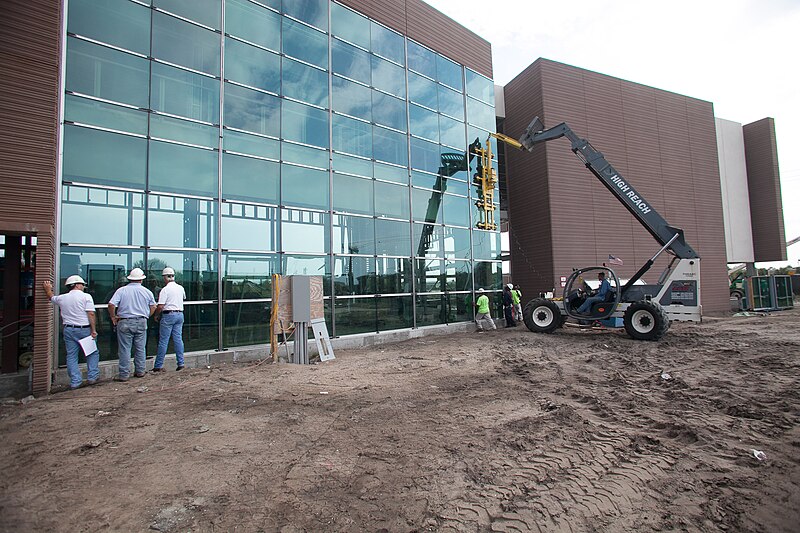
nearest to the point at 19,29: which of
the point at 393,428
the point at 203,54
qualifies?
the point at 203,54

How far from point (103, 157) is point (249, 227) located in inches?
132

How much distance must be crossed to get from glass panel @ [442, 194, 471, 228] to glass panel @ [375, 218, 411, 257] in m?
2.24

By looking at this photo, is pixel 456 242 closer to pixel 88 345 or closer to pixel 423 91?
pixel 423 91

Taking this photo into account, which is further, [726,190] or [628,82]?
[726,190]

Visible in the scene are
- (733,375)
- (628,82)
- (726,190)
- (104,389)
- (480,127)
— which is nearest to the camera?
(104,389)

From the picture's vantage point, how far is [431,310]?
15.0 metres

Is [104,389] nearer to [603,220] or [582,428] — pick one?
[582,428]

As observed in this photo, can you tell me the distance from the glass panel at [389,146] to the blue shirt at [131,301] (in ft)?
28.0

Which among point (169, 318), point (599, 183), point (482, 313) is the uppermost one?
point (599, 183)

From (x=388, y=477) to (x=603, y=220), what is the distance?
21.3 meters

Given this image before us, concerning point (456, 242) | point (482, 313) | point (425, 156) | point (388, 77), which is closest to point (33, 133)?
point (388, 77)

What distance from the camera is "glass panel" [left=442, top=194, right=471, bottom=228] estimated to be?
16156 millimetres

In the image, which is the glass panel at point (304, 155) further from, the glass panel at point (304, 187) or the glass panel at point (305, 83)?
the glass panel at point (305, 83)

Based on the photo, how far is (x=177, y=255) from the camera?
376 inches
